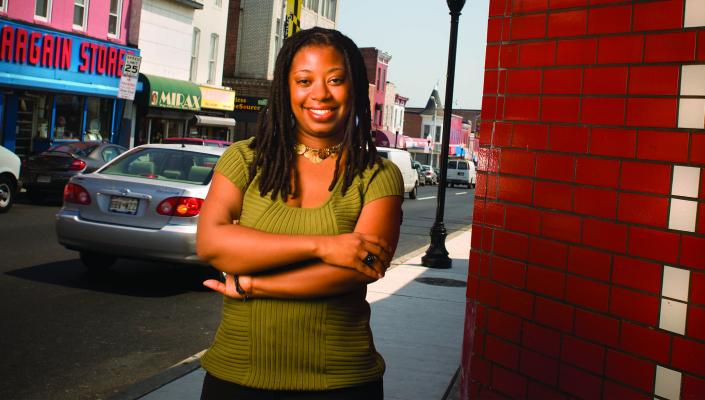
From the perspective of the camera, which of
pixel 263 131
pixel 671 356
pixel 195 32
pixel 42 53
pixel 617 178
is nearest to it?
pixel 263 131

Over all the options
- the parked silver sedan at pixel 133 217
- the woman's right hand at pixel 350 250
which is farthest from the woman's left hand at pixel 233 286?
the parked silver sedan at pixel 133 217

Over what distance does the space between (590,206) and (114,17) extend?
28.2 metres

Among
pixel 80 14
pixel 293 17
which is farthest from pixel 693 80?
pixel 80 14

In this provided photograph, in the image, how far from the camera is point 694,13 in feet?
9.83

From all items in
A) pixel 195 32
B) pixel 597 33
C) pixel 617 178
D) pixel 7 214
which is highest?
pixel 195 32

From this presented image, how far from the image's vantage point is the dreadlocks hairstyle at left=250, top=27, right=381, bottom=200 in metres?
2.37

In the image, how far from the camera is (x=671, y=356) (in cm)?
298

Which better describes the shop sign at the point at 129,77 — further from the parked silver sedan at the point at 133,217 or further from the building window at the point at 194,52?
the building window at the point at 194,52

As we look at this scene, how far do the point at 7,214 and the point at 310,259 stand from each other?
1419 centimetres

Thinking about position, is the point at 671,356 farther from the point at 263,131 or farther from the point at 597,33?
the point at 263,131

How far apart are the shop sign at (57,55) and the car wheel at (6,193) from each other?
372 inches

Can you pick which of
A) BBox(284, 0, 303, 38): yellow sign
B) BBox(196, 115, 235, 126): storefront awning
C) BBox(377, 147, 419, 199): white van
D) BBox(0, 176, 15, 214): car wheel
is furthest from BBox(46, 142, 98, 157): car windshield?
BBox(196, 115, 235, 126): storefront awning

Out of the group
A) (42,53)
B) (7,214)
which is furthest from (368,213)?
(42,53)

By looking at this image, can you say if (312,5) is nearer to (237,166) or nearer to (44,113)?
(44,113)
